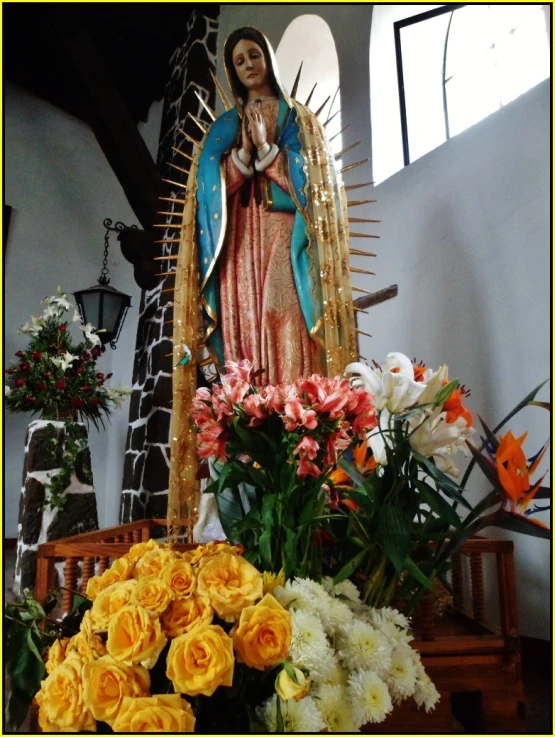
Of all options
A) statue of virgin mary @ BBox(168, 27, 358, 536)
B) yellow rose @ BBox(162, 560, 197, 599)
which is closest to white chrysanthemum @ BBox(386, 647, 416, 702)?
yellow rose @ BBox(162, 560, 197, 599)

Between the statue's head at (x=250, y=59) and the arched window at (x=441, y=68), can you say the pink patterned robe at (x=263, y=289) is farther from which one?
the arched window at (x=441, y=68)

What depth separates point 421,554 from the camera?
2.05 ft

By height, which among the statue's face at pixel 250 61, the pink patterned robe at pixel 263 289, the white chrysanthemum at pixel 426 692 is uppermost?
the statue's face at pixel 250 61

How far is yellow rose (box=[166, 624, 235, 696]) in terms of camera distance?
388mm

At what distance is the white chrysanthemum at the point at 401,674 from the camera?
492 millimetres

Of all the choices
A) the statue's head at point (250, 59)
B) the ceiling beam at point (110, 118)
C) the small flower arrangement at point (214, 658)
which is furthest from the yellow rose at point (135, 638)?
the ceiling beam at point (110, 118)

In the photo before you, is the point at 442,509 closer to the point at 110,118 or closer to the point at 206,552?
the point at 206,552

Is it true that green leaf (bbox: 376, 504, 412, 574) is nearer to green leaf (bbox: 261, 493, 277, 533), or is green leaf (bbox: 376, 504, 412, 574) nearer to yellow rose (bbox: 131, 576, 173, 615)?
green leaf (bbox: 261, 493, 277, 533)

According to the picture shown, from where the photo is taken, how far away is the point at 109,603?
450mm

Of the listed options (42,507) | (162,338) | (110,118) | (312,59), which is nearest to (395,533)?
(42,507)

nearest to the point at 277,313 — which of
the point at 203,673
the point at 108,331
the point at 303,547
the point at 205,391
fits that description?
the point at 205,391

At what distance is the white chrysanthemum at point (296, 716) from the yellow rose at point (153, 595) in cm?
12

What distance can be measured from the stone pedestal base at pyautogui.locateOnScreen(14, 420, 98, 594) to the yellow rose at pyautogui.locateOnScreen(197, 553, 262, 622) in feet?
5.56

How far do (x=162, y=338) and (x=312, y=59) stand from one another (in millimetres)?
1616
